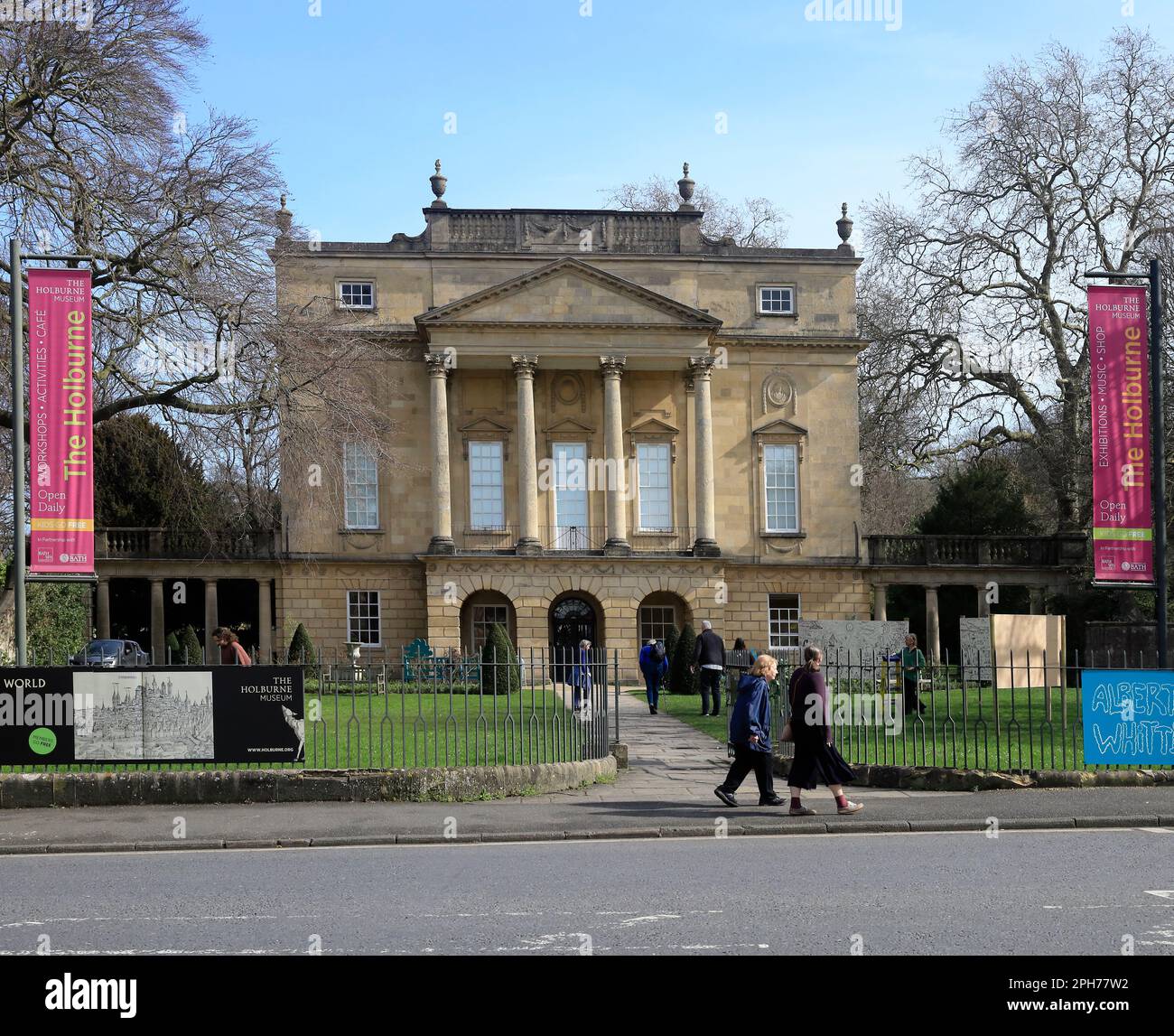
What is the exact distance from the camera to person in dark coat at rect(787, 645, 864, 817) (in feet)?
51.0

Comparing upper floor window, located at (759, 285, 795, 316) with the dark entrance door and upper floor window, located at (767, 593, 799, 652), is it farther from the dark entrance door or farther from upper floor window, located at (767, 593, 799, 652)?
the dark entrance door

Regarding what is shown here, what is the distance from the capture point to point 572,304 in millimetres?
47781

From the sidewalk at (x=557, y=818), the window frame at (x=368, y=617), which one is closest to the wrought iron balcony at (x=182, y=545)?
the window frame at (x=368, y=617)

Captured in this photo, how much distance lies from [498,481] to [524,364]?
4.26m

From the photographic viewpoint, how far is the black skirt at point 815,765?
1555 cm

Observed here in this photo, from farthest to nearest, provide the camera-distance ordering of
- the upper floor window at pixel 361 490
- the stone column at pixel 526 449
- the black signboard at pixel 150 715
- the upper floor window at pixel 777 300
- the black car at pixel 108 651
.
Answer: the upper floor window at pixel 777 300
the upper floor window at pixel 361 490
the stone column at pixel 526 449
the black car at pixel 108 651
the black signboard at pixel 150 715

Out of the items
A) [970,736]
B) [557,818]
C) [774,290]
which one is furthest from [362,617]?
[557,818]

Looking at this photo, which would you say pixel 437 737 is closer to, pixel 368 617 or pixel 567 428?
pixel 368 617

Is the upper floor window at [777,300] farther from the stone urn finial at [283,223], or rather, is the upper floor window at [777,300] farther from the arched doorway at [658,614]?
the stone urn finial at [283,223]

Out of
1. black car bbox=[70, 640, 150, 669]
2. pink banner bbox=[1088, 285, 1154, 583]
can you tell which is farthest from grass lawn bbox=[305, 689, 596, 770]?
black car bbox=[70, 640, 150, 669]

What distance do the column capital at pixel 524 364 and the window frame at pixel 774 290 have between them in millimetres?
8424

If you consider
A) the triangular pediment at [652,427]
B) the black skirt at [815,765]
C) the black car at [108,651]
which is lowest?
the black skirt at [815,765]
